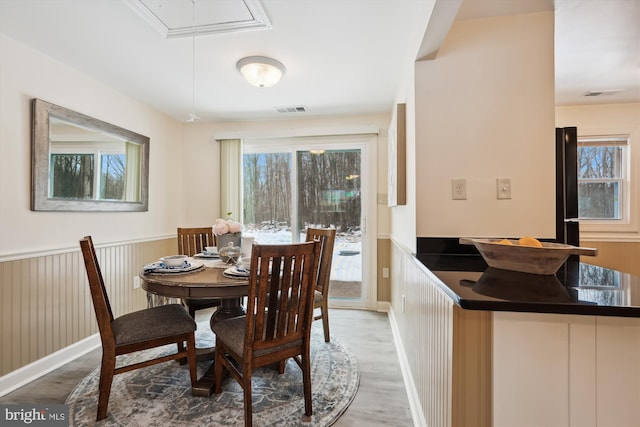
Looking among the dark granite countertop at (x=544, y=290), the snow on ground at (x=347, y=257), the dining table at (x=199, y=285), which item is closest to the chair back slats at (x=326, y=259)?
the dining table at (x=199, y=285)

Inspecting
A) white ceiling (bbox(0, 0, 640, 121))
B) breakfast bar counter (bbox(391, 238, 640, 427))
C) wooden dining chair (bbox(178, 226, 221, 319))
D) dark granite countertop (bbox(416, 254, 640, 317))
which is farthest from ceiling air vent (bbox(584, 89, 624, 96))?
wooden dining chair (bbox(178, 226, 221, 319))

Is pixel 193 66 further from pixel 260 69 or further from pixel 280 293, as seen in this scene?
pixel 280 293

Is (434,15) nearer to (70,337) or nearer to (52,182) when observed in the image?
(52,182)

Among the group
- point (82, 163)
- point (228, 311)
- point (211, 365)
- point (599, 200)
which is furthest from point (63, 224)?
point (599, 200)

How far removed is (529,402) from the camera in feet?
3.01

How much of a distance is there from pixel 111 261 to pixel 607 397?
10.7 feet

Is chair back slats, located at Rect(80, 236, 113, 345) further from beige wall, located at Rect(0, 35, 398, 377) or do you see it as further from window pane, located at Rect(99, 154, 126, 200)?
window pane, located at Rect(99, 154, 126, 200)

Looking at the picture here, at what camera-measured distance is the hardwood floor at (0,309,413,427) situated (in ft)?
5.38

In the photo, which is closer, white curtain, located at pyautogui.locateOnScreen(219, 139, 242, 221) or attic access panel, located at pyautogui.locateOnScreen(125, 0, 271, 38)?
attic access panel, located at pyautogui.locateOnScreen(125, 0, 271, 38)

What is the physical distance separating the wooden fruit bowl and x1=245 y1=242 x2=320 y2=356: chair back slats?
2.59 feet

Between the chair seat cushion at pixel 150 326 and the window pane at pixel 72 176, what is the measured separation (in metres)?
1.21

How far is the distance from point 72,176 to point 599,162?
494 centimetres

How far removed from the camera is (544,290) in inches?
36.0

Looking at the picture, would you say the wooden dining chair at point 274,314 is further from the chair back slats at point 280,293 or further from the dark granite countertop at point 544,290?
the dark granite countertop at point 544,290
